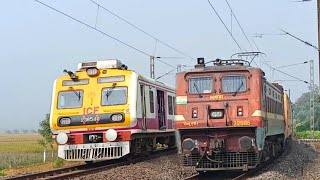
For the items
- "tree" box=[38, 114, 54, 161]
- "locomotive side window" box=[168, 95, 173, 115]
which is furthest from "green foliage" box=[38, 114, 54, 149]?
"locomotive side window" box=[168, 95, 173, 115]

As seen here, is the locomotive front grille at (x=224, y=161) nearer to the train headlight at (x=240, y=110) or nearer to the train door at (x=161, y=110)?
the train headlight at (x=240, y=110)

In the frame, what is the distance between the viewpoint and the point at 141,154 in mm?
18922

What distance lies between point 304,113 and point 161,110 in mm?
79201

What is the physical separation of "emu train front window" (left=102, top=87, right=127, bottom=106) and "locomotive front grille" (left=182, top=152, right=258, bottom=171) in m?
4.05

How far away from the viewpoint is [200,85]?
1359cm

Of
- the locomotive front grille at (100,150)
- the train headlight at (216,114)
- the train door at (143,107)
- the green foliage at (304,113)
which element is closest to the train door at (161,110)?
the train door at (143,107)

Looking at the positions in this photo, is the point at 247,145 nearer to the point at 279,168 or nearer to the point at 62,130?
the point at 279,168

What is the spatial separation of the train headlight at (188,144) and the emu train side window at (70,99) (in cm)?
511

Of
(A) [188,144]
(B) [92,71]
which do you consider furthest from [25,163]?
(A) [188,144]

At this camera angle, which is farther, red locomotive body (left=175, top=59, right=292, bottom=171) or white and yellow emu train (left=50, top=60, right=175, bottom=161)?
white and yellow emu train (left=50, top=60, right=175, bottom=161)

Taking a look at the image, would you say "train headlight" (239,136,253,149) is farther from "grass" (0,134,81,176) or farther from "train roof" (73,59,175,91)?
"grass" (0,134,81,176)

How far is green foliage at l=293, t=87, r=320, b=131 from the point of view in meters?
74.8

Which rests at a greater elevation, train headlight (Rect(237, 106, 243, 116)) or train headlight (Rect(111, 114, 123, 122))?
train headlight (Rect(237, 106, 243, 116))

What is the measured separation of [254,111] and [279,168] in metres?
3.17
